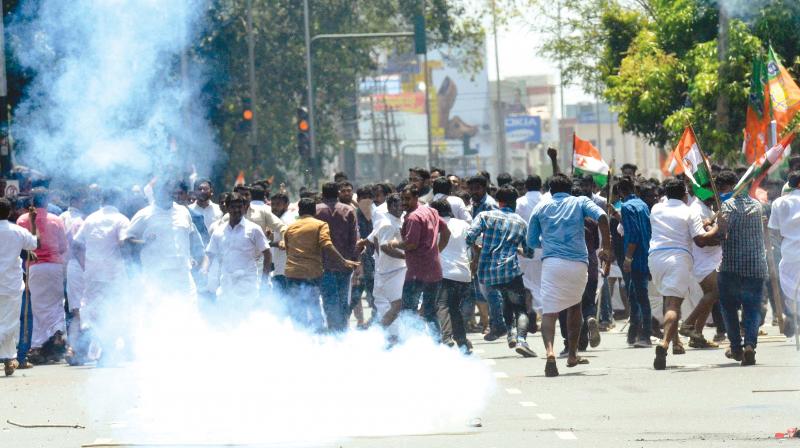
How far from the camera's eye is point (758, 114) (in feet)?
55.9

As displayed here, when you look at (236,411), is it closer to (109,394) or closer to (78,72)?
(109,394)

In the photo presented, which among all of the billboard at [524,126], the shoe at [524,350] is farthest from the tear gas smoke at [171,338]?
the billboard at [524,126]

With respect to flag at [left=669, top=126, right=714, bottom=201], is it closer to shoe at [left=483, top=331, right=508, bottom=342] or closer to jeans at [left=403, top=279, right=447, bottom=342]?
jeans at [left=403, top=279, right=447, bottom=342]

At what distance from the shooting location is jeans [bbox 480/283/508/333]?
16173 mm

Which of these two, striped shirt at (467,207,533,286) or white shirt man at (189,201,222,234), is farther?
white shirt man at (189,201,222,234)

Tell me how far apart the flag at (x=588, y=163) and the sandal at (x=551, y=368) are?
5.66 m

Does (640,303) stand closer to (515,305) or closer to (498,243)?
(515,305)

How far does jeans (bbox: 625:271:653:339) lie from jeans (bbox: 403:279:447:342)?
212 cm

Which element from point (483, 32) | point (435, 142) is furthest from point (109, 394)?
point (435, 142)

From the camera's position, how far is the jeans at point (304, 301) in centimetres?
1493

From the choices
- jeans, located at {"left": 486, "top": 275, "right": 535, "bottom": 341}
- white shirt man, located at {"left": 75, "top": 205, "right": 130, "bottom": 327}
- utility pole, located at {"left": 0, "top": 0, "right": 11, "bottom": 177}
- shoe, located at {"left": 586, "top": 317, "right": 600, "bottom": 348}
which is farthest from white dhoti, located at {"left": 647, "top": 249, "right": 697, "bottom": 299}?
utility pole, located at {"left": 0, "top": 0, "right": 11, "bottom": 177}

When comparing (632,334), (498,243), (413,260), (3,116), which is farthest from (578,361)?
(3,116)

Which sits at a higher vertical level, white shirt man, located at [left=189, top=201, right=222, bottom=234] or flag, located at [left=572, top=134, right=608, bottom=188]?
flag, located at [left=572, top=134, right=608, bottom=188]

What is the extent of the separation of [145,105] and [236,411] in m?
5.51
